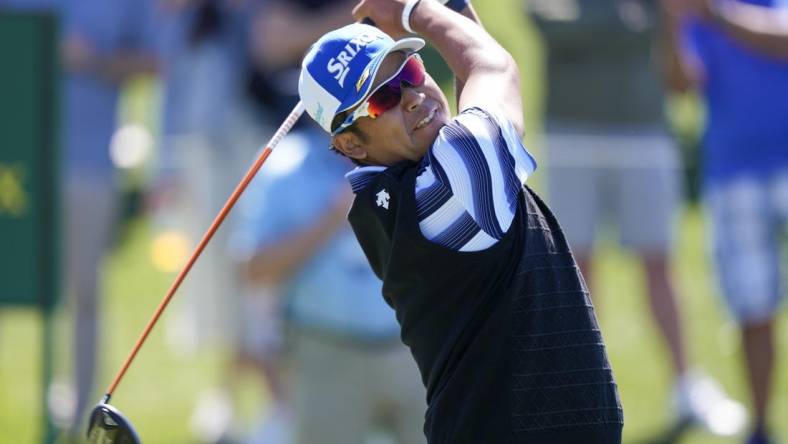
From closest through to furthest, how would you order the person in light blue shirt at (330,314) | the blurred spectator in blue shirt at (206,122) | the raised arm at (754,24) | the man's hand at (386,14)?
1. the man's hand at (386,14)
2. the person in light blue shirt at (330,314)
3. the raised arm at (754,24)
4. the blurred spectator in blue shirt at (206,122)

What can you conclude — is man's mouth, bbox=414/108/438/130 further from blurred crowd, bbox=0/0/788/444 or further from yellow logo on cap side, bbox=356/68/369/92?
blurred crowd, bbox=0/0/788/444

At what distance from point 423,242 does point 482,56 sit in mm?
529

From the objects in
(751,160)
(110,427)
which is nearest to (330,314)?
(110,427)

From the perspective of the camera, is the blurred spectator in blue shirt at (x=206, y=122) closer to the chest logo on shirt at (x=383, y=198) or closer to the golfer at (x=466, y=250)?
the golfer at (x=466, y=250)

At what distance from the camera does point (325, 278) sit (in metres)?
5.49

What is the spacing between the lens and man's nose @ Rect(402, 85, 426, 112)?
362 centimetres

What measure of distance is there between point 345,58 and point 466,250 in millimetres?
489

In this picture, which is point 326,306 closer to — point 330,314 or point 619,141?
point 330,314

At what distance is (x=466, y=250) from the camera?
353 centimetres

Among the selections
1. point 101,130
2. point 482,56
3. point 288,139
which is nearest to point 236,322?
point 101,130

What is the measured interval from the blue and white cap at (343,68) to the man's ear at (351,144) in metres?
0.04

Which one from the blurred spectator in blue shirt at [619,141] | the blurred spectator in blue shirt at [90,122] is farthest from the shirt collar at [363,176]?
the blurred spectator in blue shirt at [90,122]

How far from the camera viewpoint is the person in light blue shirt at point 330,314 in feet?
17.8

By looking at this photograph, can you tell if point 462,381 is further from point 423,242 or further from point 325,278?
point 325,278
